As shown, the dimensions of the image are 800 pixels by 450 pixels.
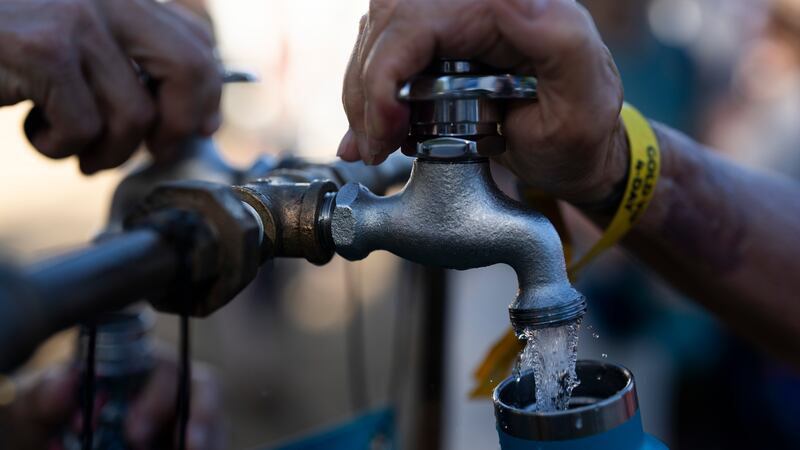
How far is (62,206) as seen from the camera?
466 cm

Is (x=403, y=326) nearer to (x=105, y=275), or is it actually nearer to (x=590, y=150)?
(x=590, y=150)

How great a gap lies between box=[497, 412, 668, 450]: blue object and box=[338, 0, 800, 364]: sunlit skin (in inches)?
11.2

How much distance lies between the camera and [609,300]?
122 inches

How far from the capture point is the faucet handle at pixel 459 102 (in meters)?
0.70

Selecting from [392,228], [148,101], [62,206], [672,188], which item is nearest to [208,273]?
[392,228]

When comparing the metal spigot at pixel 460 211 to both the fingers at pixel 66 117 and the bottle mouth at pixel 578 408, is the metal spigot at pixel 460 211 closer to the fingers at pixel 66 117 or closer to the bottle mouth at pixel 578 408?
the bottle mouth at pixel 578 408

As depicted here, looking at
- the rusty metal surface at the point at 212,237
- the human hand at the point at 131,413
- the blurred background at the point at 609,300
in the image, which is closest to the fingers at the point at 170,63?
the human hand at the point at 131,413

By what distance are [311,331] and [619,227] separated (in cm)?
316

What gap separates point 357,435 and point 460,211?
60 centimetres

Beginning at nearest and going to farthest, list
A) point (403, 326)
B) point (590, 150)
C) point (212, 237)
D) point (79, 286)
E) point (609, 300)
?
point (79, 286)
point (212, 237)
point (590, 150)
point (403, 326)
point (609, 300)

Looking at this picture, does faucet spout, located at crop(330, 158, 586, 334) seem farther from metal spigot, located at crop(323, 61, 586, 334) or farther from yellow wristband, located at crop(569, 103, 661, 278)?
yellow wristband, located at crop(569, 103, 661, 278)

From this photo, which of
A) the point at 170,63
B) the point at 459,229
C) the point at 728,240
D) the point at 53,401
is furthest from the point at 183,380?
the point at 728,240

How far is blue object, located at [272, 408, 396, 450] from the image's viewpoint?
1.16 meters

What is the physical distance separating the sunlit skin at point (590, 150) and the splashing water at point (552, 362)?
21 centimetres
